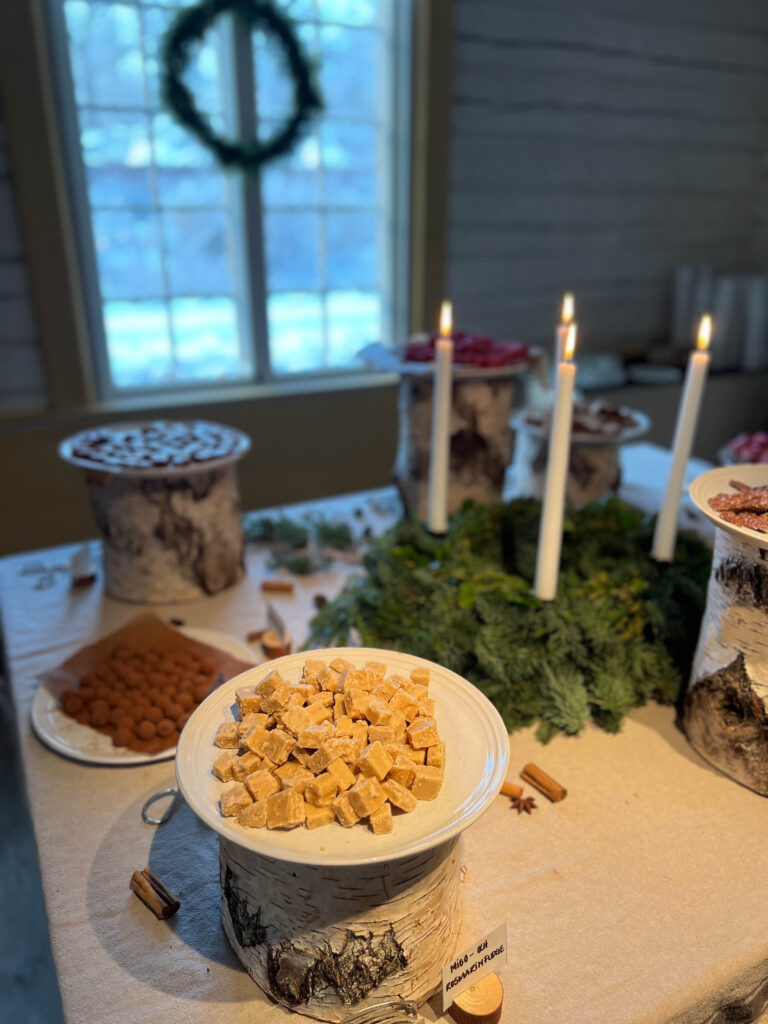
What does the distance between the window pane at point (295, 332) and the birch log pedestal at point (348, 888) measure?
7.97 ft

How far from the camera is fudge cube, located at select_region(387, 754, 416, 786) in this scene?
657 millimetres

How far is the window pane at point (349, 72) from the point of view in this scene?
2717 millimetres

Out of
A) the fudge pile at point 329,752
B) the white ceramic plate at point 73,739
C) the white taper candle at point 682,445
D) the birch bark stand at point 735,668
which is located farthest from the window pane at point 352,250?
the fudge pile at point 329,752

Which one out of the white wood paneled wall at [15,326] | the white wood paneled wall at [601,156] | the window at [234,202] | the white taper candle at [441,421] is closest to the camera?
the white taper candle at [441,421]

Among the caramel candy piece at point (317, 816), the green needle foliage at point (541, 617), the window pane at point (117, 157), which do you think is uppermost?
the window pane at point (117, 157)

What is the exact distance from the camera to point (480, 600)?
110 cm

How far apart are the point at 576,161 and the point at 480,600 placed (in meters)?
2.77

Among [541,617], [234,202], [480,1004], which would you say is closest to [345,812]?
[480,1004]

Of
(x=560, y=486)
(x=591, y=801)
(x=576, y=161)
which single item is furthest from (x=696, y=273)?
(x=591, y=801)

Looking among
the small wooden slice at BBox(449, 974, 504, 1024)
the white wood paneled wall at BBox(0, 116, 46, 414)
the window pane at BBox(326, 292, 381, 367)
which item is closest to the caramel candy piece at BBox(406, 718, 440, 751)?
the small wooden slice at BBox(449, 974, 504, 1024)

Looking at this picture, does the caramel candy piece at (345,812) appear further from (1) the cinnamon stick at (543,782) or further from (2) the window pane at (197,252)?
(2) the window pane at (197,252)

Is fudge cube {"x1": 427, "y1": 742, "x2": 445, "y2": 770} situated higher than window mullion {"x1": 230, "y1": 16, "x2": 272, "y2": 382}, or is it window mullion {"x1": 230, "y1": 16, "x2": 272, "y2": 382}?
window mullion {"x1": 230, "y1": 16, "x2": 272, "y2": 382}

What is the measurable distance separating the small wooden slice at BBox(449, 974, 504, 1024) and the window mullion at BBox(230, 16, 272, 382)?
2.57 metres

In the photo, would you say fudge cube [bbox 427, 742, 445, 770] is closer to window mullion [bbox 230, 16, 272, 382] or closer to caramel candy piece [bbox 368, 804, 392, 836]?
caramel candy piece [bbox 368, 804, 392, 836]
